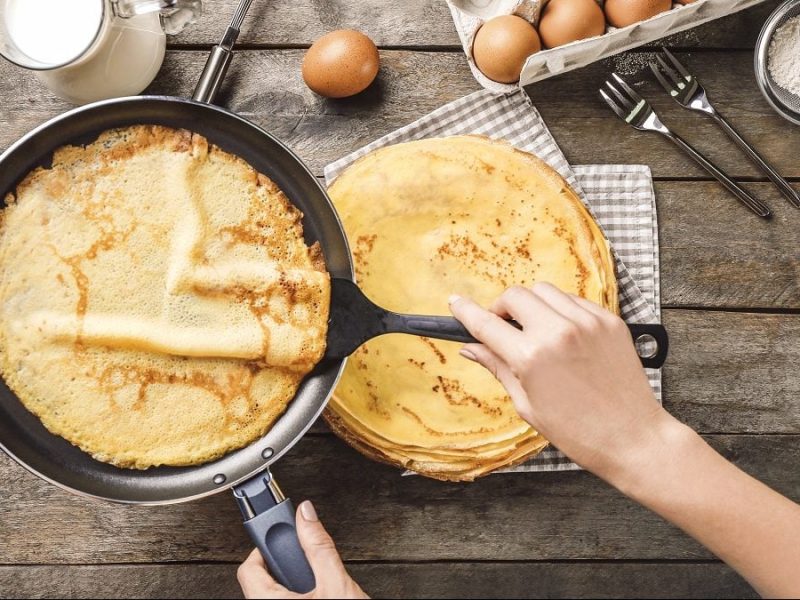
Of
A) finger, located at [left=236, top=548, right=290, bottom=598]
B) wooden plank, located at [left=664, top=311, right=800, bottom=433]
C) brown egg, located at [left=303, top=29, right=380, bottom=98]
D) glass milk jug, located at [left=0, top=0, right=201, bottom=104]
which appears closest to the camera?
finger, located at [left=236, top=548, right=290, bottom=598]

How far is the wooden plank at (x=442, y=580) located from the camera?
1252 millimetres

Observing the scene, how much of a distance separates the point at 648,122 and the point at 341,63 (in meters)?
0.56

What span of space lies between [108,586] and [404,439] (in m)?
0.62

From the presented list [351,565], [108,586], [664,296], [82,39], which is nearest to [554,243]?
[664,296]

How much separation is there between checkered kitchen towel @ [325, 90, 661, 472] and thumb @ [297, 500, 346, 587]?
586 millimetres

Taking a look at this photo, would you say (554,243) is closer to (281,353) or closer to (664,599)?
(281,353)

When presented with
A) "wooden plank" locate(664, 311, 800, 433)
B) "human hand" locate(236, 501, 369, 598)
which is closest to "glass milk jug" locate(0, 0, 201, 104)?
"human hand" locate(236, 501, 369, 598)

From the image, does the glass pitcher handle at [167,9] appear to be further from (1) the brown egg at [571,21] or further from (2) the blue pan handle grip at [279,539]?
(2) the blue pan handle grip at [279,539]

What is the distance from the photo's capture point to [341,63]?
1.17 metres

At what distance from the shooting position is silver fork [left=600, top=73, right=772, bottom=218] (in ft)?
4.11

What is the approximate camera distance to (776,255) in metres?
1.28

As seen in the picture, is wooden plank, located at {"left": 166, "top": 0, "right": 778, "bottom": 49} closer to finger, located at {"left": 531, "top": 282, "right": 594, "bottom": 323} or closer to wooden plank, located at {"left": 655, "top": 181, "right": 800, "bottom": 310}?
wooden plank, located at {"left": 655, "top": 181, "right": 800, "bottom": 310}

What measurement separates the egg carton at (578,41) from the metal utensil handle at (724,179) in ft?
0.61

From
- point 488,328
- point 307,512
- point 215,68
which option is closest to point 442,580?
point 307,512
